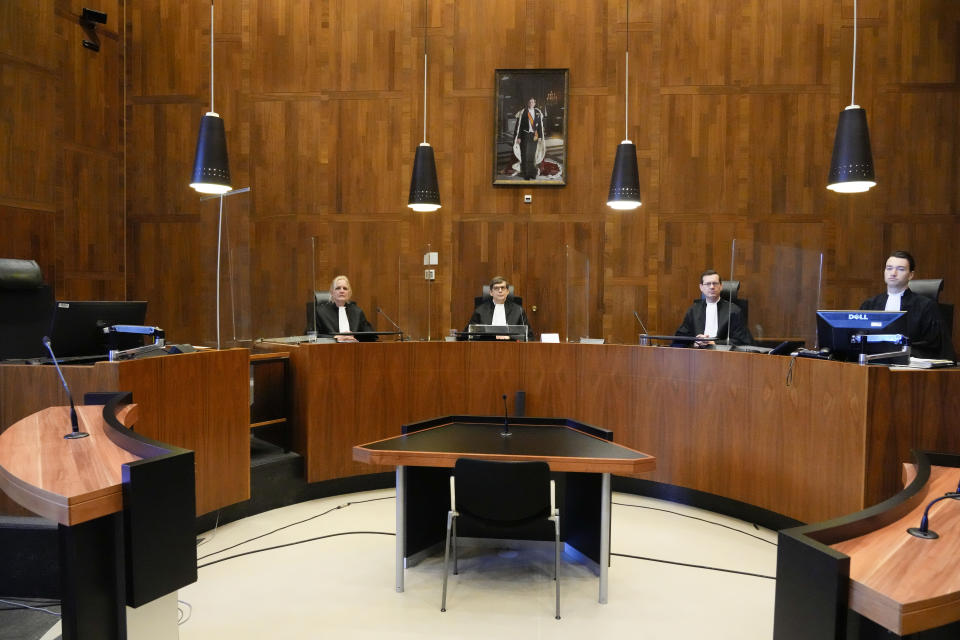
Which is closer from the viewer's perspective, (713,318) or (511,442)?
(511,442)

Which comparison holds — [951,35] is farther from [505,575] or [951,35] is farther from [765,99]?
[505,575]

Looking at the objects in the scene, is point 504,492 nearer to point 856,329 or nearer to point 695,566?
point 695,566

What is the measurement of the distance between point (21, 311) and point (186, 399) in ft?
4.73

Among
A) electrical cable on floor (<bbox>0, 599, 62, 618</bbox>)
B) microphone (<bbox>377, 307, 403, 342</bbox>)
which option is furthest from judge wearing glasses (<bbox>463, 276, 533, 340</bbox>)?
electrical cable on floor (<bbox>0, 599, 62, 618</bbox>)

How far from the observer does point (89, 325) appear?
2910 mm

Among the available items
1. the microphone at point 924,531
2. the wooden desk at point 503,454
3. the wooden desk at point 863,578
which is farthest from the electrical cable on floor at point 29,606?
the microphone at point 924,531

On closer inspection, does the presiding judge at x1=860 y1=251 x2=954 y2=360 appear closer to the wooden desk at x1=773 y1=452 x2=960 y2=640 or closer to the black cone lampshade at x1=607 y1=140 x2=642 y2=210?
the black cone lampshade at x1=607 y1=140 x2=642 y2=210

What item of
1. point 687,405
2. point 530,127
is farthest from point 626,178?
point 687,405

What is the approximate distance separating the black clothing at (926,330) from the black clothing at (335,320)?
376cm

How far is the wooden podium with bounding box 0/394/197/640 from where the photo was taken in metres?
1.29

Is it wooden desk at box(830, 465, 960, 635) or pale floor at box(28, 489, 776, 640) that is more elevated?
wooden desk at box(830, 465, 960, 635)

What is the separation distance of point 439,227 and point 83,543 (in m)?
5.14

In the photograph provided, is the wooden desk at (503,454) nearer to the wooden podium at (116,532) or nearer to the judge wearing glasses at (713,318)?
the wooden podium at (116,532)

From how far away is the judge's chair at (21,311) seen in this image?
3637 millimetres
